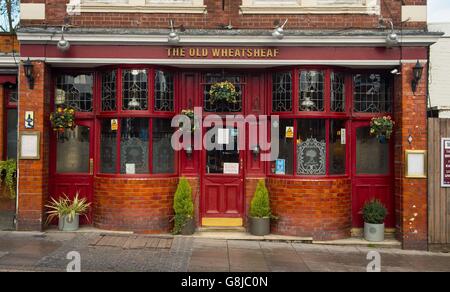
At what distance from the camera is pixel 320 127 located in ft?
33.3

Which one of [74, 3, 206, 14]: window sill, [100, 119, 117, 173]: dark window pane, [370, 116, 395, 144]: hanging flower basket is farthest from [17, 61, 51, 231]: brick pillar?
[370, 116, 395, 144]: hanging flower basket

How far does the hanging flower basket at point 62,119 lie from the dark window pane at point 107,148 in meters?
0.69

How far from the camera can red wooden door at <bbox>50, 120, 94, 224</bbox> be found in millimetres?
10648

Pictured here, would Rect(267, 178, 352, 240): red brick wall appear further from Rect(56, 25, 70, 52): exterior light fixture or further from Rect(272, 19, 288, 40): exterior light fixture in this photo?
Rect(56, 25, 70, 52): exterior light fixture

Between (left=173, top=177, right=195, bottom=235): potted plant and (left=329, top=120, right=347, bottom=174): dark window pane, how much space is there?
318 cm

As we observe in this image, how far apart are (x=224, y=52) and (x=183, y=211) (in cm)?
354

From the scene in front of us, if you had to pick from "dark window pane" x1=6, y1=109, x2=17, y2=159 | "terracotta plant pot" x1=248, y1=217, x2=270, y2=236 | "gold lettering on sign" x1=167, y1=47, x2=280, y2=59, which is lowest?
"terracotta plant pot" x1=248, y1=217, x2=270, y2=236

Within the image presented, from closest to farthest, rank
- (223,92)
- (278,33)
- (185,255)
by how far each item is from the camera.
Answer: (185,255) < (278,33) < (223,92)

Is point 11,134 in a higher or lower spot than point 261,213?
higher

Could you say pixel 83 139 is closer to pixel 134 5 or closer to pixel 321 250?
pixel 134 5

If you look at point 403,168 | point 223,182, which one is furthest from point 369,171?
point 223,182

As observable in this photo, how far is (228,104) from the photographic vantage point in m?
10.6

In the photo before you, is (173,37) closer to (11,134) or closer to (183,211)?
(183,211)

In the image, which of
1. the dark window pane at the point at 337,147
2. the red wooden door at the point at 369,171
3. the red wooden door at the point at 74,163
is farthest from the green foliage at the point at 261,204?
the red wooden door at the point at 74,163
